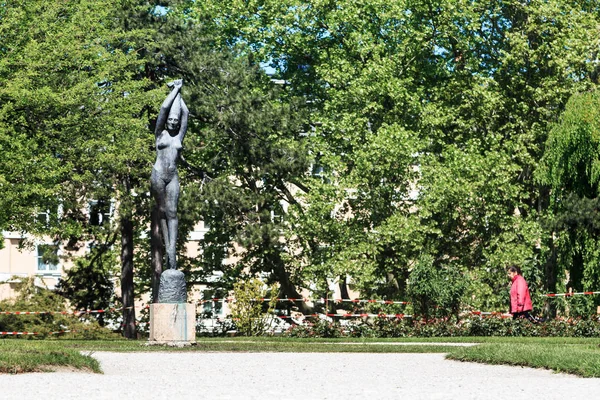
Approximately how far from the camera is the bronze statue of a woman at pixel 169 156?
71.8ft

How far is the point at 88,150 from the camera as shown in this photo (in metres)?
35.6

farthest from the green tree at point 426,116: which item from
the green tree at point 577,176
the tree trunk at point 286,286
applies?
the green tree at point 577,176

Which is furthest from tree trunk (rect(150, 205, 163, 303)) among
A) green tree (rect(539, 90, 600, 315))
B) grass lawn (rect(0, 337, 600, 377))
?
grass lawn (rect(0, 337, 600, 377))

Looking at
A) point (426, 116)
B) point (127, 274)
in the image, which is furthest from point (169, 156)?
point (426, 116)

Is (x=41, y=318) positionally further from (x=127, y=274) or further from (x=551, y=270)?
(x=551, y=270)

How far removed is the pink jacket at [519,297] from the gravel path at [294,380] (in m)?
8.97

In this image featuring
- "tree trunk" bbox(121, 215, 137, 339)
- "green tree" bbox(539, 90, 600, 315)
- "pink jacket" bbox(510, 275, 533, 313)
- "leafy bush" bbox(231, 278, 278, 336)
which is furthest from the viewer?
"tree trunk" bbox(121, 215, 137, 339)

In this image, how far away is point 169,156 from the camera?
21.8 metres

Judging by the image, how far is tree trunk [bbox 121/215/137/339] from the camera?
38906 millimetres

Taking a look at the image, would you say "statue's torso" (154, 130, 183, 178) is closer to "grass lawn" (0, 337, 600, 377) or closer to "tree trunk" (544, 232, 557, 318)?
"grass lawn" (0, 337, 600, 377)

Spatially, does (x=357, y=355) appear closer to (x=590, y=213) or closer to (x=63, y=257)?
(x=590, y=213)

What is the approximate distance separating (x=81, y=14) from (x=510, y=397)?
27.3 meters

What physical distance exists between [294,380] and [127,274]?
26.2m

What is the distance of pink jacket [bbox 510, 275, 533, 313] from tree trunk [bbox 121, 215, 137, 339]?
1520 cm
